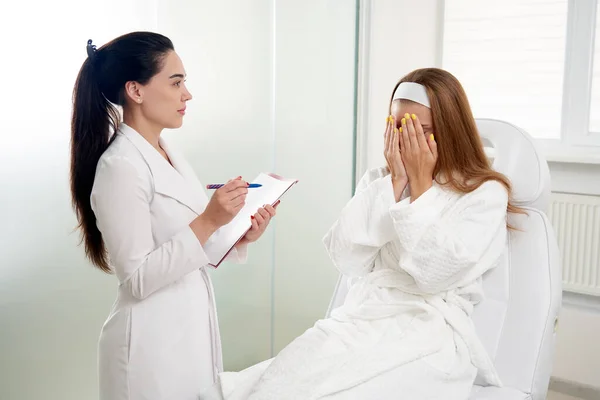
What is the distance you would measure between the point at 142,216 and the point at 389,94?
2049mm

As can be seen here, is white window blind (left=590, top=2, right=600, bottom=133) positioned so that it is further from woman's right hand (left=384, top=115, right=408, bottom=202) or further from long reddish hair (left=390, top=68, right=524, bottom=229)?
woman's right hand (left=384, top=115, right=408, bottom=202)

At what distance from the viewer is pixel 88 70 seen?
153cm

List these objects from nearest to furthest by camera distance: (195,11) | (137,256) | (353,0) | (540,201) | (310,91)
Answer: (137,256), (540,201), (195,11), (310,91), (353,0)

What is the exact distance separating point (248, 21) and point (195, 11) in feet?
0.97

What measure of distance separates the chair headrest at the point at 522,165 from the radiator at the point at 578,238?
121 centimetres

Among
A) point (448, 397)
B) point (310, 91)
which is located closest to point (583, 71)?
point (310, 91)

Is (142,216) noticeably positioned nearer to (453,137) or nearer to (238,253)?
(238,253)

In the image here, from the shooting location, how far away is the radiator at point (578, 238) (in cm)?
291

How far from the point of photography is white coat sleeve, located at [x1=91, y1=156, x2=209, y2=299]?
145cm

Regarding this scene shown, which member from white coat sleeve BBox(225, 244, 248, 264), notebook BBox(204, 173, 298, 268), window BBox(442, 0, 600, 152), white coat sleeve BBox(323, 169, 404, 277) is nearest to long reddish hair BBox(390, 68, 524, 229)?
white coat sleeve BBox(323, 169, 404, 277)

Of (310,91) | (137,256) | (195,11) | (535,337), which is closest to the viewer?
(137,256)

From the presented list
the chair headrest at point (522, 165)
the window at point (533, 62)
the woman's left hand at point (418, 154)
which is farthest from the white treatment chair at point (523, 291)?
the window at point (533, 62)

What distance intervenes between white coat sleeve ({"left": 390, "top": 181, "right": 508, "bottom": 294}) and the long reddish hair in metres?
0.07

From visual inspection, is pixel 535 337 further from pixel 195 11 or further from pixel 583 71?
pixel 583 71
